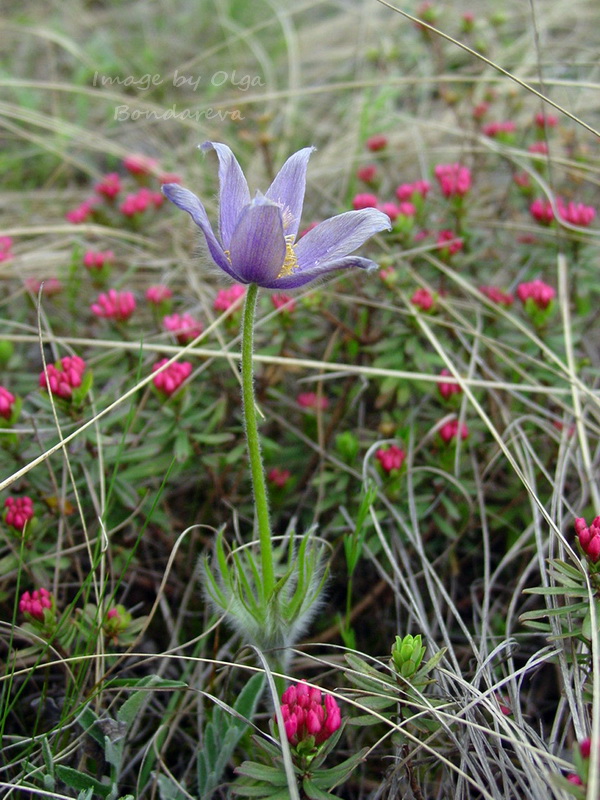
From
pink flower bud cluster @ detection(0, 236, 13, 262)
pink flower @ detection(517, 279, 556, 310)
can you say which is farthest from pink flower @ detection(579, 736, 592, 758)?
pink flower bud cluster @ detection(0, 236, 13, 262)

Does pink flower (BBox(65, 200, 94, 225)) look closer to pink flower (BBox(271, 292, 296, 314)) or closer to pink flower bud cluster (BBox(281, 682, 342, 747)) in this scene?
pink flower (BBox(271, 292, 296, 314))

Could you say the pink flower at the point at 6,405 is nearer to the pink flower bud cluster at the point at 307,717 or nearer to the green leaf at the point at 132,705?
the green leaf at the point at 132,705

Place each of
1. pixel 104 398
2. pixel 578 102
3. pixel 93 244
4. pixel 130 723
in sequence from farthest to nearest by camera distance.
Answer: pixel 578 102
pixel 93 244
pixel 104 398
pixel 130 723

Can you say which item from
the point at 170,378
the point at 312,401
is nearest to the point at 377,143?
the point at 312,401

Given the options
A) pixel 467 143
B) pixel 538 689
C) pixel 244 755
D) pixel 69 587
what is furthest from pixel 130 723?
pixel 467 143

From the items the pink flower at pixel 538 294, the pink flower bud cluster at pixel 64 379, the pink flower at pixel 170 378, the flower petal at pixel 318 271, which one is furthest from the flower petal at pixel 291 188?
the pink flower at pixel 538 294

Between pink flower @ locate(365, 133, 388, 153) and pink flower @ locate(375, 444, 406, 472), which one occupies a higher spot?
pink flower @ locate(365, 133, 388, 153)

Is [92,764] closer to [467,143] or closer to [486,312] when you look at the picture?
[486,312]
